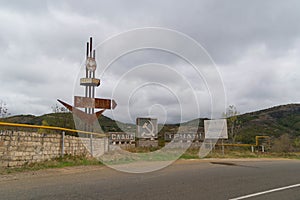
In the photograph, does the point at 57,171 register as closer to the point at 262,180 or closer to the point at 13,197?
the point at 13,197

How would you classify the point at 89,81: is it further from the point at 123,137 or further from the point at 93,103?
the point at 123,137

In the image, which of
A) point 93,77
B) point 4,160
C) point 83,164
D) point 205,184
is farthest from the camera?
point 93,77

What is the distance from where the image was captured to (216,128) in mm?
20547

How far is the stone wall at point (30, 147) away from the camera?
8961 mm

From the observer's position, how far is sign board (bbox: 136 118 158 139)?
2327 cm

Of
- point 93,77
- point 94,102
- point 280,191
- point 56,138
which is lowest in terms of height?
point 280,191

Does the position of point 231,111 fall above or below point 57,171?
above

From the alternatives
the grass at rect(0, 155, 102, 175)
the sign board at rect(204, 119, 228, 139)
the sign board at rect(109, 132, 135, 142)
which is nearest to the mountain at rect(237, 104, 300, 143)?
the sign board at rect(109, 132, 135, 142)

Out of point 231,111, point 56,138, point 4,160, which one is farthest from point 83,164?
point 231,111

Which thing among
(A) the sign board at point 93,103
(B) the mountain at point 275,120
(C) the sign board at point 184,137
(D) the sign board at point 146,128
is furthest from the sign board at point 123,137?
(B) the mountain at point 275,120

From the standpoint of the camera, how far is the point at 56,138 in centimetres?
1173

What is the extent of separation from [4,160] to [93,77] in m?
11.8

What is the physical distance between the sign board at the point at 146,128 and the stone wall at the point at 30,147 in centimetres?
1006

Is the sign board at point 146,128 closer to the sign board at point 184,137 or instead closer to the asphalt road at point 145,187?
the sign board at point 184,137
